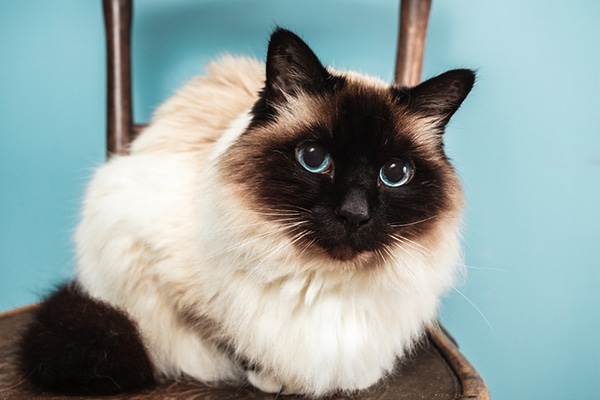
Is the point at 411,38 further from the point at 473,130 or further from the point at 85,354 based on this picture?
the point at 85,354

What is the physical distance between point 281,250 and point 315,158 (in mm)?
136

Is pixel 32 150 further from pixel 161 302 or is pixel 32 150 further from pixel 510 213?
pixel 510 213

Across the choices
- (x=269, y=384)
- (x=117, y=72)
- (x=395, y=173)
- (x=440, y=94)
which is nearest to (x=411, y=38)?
(x=440, y=94)

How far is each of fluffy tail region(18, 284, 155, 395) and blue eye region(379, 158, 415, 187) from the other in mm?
479

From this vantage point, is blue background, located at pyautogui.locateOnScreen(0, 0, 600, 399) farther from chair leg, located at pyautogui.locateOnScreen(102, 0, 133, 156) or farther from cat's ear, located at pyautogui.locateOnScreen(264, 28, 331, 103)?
cat's ear, located at pyautogui.locateOnScreen(264, 28, 331, 103)

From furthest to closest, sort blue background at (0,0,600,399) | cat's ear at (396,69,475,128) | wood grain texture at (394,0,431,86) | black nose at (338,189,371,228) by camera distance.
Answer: blue background at (0,0,600,399)
wood grain texture at (394,0,431,86)
cat's ear at (396,69,475,128)
black nose at (338,189,371,228)

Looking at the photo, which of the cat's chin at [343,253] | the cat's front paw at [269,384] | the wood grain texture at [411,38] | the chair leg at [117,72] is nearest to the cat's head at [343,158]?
the cat's chin at [343,253]

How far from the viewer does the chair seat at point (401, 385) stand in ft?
3.06

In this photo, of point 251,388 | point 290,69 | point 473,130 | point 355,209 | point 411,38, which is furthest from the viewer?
point 473,130

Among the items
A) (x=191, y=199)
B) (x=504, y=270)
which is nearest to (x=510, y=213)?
(x=504, y=270)

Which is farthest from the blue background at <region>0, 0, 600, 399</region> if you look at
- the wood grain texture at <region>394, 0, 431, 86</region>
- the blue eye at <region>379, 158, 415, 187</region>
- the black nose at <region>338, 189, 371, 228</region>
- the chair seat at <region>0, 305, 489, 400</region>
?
the black nose at <region>338, 189, 371, 228</region>

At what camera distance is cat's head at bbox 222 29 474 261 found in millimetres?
780

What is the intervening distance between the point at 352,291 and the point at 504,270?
0.80m

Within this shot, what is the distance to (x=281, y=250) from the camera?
0.81 meters
